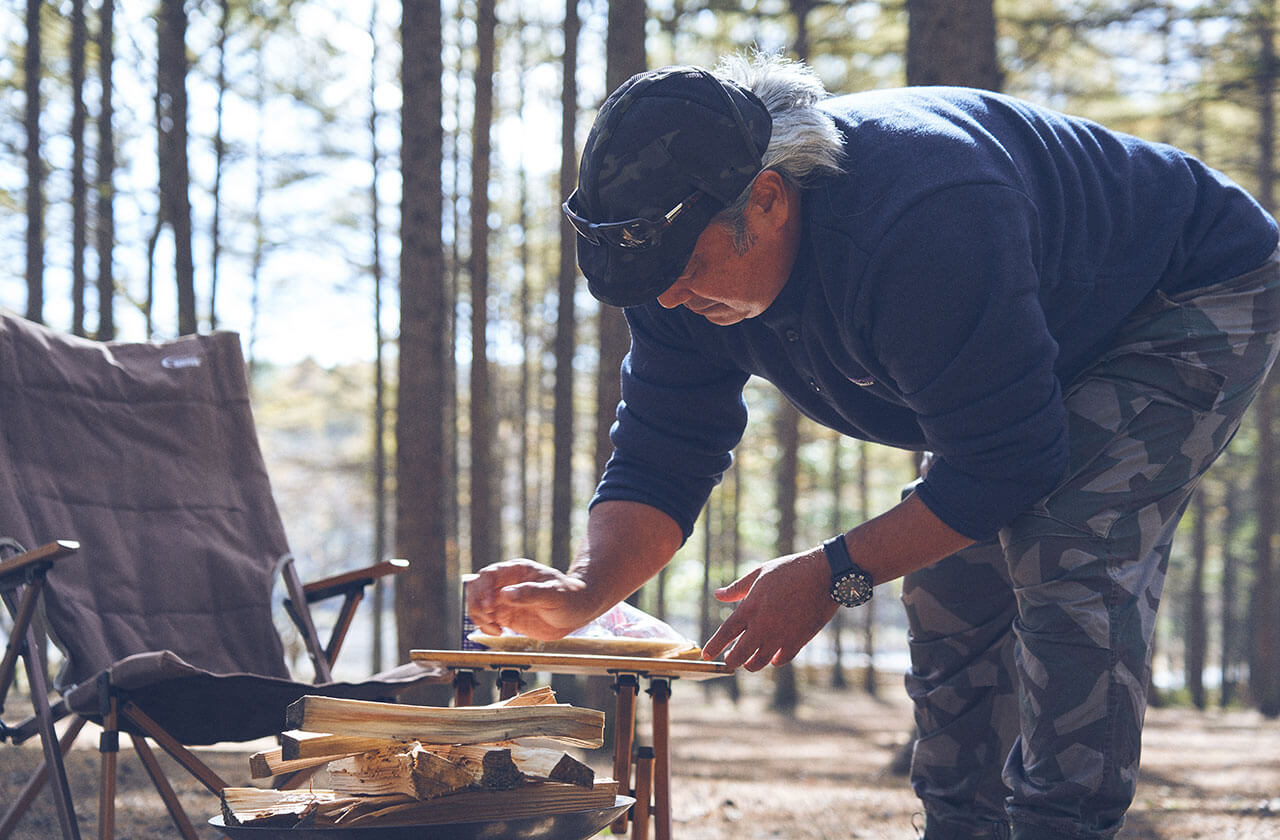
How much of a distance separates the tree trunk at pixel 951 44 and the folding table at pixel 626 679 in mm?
4112

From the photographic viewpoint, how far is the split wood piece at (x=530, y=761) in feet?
5.58

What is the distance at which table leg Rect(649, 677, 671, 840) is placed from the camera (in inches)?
96.7

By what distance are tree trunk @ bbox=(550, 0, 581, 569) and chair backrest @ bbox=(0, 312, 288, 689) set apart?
14.0ft

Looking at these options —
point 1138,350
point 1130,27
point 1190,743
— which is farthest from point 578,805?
point 1130,27

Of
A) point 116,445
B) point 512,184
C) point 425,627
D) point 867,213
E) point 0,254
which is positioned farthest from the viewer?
point 512,184

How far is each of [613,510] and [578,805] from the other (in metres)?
0.64

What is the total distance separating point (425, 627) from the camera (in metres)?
6.66

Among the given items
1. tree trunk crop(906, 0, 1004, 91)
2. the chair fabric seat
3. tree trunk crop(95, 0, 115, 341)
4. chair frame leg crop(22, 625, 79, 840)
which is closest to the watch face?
the chair fabric seat

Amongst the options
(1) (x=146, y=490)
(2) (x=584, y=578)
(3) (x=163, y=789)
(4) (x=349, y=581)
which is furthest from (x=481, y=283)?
(2) (x=584, y=578)

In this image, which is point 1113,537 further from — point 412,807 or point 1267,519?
point 1267,519

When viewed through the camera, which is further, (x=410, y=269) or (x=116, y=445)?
(x=410, y=269)

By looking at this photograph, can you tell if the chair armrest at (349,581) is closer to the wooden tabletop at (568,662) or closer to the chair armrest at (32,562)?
the chair armrest at (32,562)

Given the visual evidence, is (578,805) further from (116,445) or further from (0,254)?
(0,254)

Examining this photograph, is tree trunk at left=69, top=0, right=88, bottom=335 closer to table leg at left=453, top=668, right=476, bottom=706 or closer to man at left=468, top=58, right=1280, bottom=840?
table leg at left=453, top=668, right=476, bottom=706
